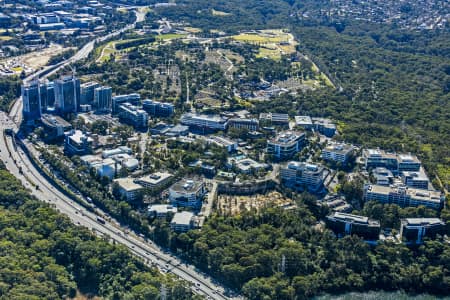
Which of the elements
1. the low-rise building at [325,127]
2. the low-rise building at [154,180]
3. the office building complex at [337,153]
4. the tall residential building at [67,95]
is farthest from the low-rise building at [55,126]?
the office building complex at [337,153]

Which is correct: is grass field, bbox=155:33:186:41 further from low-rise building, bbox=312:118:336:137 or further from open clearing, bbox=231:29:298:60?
low-rise building, bbox=312:118:336:137

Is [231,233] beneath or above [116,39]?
beneath

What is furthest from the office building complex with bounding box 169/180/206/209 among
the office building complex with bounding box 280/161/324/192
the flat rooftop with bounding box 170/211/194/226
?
the office building complex with bounding box 280/161/324/192

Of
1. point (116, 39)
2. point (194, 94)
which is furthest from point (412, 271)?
point (116, 39)

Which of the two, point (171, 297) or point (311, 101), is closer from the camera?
point (171, 297)

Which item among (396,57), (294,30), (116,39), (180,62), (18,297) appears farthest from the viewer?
Result: (294,30)

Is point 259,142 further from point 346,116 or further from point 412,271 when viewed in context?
point 412,271

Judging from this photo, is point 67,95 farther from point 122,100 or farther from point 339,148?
point 339,148

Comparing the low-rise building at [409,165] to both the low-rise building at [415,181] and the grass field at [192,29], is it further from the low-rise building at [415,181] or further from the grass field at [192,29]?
the grass field at [192,29]
